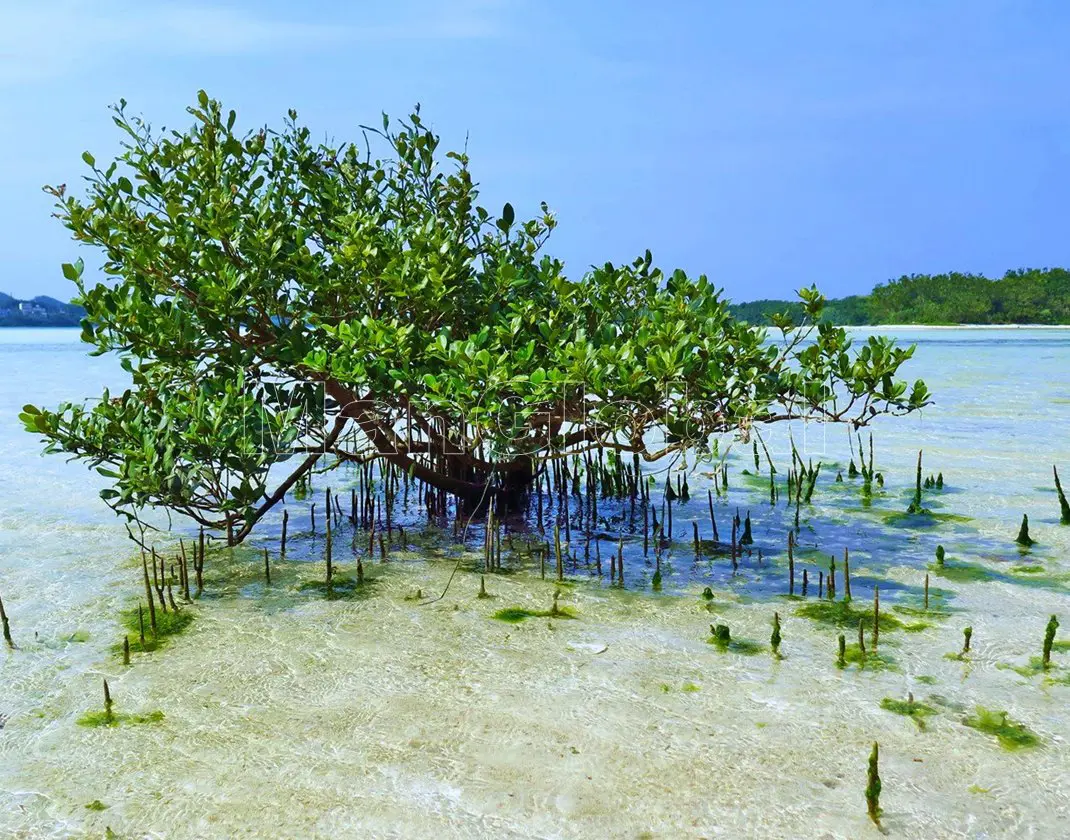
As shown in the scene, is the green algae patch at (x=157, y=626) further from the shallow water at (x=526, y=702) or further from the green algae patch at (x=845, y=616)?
the green algae patch at (x=845, y=616)

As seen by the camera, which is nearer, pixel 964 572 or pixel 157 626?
pixel 157 626

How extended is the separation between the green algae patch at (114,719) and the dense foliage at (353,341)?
1755 mm

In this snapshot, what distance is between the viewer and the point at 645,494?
7164mm

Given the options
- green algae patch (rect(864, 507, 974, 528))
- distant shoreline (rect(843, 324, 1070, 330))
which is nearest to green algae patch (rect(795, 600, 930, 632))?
green algae patch (rect(864, 507, 974, 528))

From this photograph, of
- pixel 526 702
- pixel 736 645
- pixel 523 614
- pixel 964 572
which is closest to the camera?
pixel 526 702

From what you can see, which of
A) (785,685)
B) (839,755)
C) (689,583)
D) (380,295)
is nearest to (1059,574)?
(689,583)

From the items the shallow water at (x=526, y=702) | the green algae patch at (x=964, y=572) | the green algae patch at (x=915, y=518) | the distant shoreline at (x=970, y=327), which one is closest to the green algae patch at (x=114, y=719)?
the shallow water at (x=526, y=702)

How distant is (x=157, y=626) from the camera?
15.5 ft

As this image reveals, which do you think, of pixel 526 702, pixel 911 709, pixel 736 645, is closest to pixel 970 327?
pixel 736 645

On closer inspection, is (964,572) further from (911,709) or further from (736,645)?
(911,709)

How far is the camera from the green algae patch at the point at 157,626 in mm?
4457

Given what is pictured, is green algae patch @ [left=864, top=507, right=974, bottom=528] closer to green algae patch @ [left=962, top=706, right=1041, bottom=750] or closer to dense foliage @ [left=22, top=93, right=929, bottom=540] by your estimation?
dense foliage @ [left=22, top=93, right=929, bottom=540]

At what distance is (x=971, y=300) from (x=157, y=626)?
70.2 m

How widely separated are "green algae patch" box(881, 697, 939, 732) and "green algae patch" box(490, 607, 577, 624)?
1.64 m
